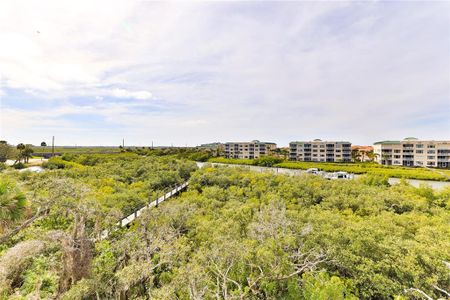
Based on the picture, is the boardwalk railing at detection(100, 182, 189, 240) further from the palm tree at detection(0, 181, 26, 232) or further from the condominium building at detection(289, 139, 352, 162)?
the condominium building at detection(289, 139, 352, 162)

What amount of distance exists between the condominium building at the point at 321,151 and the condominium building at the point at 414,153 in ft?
25.7

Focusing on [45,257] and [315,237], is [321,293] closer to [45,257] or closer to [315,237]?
[315,237]

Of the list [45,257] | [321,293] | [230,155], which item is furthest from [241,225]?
[230,155]

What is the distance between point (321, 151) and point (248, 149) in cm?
2356

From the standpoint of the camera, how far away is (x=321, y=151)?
6353cm

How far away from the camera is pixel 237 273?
7.84m

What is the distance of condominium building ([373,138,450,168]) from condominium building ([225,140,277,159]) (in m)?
31.8

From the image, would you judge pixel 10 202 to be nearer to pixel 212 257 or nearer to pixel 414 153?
pixel 212 257

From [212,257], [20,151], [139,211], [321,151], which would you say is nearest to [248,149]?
[321,151]

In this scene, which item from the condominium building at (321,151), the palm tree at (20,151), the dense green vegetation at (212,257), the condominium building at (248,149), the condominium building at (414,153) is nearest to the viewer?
the dense green vegetation at (212,257)

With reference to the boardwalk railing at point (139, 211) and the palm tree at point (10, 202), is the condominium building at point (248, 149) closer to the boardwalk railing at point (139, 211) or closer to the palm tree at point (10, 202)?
the boardwalk railing at point (139, 211)

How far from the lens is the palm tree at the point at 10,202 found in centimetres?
593

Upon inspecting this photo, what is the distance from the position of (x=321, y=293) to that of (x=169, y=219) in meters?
8.03

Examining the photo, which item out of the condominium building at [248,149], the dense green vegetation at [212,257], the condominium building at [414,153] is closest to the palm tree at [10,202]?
the dense green vegetation at [212,257]
